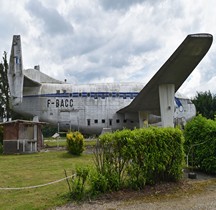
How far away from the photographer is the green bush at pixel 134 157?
7.63 meters

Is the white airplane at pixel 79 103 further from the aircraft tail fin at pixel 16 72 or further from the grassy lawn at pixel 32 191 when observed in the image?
the grassy lawn at pixel 32 191

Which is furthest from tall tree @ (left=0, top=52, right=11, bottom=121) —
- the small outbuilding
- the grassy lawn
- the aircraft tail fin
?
the grassy lawn

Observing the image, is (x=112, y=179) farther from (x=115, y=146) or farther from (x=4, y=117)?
(x=4, y=117)

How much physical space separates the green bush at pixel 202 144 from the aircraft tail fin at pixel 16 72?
61.2 feet

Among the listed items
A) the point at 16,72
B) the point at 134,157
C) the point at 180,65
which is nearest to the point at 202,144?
the point at 134,157

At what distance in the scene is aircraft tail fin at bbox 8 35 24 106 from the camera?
25625 millimetres

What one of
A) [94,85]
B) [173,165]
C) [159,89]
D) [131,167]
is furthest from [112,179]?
[94,85]

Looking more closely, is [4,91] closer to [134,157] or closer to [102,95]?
[102,95]

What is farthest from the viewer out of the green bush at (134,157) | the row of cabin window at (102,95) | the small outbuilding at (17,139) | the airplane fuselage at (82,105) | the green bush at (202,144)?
the row of cabin window at (102,95)

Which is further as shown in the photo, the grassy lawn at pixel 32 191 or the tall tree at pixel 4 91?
the tall tree at pixel 4 91

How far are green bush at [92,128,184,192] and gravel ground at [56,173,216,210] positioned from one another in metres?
0.38

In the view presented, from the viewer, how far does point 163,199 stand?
6.91 meters

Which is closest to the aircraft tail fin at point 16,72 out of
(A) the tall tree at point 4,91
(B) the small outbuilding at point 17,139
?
(B) the small outbuilding at point 17,139

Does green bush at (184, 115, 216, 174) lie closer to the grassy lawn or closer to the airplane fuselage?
the grassy lawn
